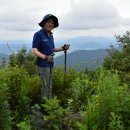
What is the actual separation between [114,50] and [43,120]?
46.1 m

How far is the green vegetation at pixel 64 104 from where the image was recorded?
21.4ft

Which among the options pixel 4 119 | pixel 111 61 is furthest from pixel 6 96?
pixel 111 61

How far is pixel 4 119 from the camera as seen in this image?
23.0 feet

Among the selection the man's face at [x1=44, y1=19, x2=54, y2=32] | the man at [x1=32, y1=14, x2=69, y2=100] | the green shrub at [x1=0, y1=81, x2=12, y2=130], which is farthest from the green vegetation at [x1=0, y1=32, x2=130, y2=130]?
the man's face at [x1=44, y1=19, x2=54, y2=32]

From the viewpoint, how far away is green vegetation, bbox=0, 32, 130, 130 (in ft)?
21.4

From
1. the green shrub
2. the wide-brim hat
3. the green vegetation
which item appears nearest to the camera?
the green vegetation

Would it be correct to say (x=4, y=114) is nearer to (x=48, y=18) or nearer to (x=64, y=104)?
(x=48, y=18)

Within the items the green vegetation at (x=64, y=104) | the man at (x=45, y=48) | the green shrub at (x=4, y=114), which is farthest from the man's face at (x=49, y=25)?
the green shrub at (x=4, y=114)

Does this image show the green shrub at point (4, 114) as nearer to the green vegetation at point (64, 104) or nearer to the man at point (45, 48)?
the green vegetation at point (64, 104)

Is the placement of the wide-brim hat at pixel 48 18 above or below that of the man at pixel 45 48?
above

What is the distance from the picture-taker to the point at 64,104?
9672mm

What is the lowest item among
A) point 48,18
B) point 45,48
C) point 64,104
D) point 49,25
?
point 64,104

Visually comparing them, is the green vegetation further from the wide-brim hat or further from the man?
the wide-brim hat

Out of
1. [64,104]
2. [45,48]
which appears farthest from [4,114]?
[64,104]
